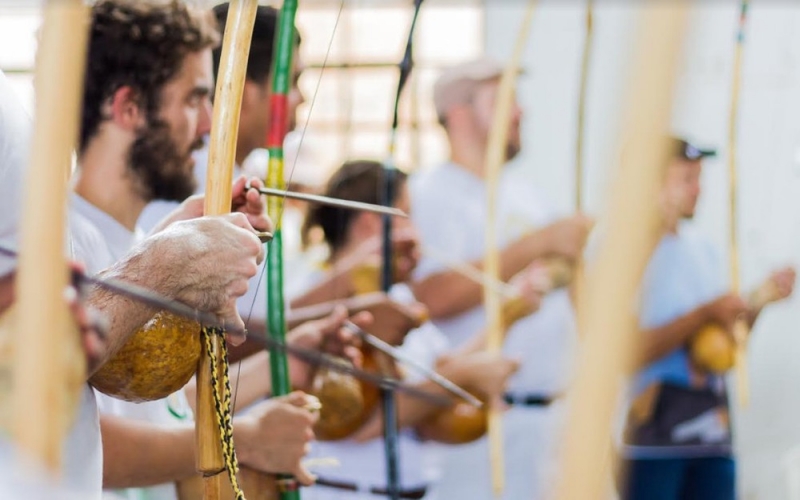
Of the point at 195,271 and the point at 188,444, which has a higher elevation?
the point at 195,271

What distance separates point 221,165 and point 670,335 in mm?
→ 1146

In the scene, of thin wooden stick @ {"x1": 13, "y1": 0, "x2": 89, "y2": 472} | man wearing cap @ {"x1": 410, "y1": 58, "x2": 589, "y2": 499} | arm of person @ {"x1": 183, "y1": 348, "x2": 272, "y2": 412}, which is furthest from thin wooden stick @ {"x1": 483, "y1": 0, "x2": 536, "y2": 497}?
thin wooden stick @ {"x1": 13, "y1": 0, "x2": 89, "y2": 472}

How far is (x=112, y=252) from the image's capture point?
2.97ft

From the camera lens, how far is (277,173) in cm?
81

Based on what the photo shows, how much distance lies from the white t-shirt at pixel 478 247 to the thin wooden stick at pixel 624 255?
143 centimetres

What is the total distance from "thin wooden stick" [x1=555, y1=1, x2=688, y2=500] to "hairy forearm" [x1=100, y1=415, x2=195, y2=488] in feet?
2.05

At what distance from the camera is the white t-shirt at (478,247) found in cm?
173

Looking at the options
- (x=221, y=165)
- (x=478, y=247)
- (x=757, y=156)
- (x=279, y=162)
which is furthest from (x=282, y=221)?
(x=757, y=156)

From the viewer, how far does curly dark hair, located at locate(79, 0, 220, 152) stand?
91cm

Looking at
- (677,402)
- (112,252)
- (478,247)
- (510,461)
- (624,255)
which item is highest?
(624,255)

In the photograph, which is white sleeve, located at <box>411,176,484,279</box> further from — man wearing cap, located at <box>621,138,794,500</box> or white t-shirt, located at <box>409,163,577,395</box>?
man wearing cap, located at <box>621,138,794,500</box>

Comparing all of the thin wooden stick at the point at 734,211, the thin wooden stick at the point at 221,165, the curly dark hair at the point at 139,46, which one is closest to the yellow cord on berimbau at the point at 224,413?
the thin wooden stick at the point at 221,165

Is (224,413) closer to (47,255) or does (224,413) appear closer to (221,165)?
(221,165)

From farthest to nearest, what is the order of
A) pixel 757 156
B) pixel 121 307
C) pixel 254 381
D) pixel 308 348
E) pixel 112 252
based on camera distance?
pixel 757 156, pixel 308 348, pixel 254 381, pixel 112 252, pixel 121 307
